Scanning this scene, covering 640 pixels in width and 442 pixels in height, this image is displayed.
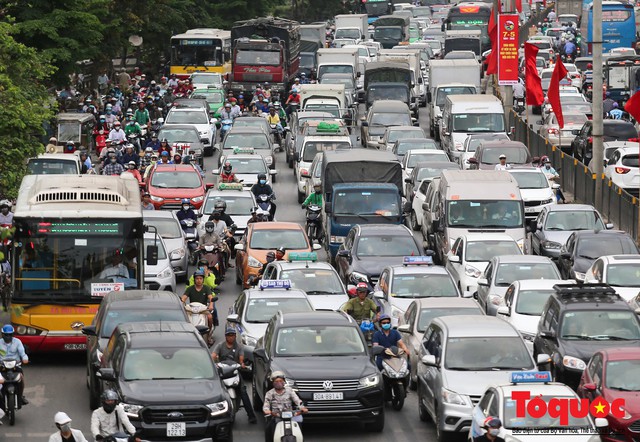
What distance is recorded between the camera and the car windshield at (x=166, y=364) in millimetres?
20923

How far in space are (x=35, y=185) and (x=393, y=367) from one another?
7486 mm

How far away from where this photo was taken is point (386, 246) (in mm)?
32812

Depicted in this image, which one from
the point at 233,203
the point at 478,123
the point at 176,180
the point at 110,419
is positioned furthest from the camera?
the point at 478,123

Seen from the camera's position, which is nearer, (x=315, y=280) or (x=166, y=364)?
(x=166, y=364)

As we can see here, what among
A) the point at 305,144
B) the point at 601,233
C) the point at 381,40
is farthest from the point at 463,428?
the point at 381,40

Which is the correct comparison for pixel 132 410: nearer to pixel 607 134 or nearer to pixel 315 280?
pixel 315 280

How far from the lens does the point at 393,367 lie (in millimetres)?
23375

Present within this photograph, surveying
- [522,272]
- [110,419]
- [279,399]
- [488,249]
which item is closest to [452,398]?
[279,399]

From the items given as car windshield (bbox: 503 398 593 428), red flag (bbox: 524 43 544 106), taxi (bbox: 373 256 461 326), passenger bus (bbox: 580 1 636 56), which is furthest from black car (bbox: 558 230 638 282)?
passenger bus (bbox: 580 1 636 56)

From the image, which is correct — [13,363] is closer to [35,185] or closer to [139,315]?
[139,315]

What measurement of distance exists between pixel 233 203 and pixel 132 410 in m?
A: 18.7

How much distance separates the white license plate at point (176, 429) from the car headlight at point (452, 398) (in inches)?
132

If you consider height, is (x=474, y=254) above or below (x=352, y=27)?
below

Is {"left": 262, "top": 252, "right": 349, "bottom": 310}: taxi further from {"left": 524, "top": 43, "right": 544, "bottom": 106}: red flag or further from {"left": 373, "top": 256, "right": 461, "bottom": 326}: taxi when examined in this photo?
{"left": 524, "top": 43, "right": 544, "bottom": 106}: red flag
